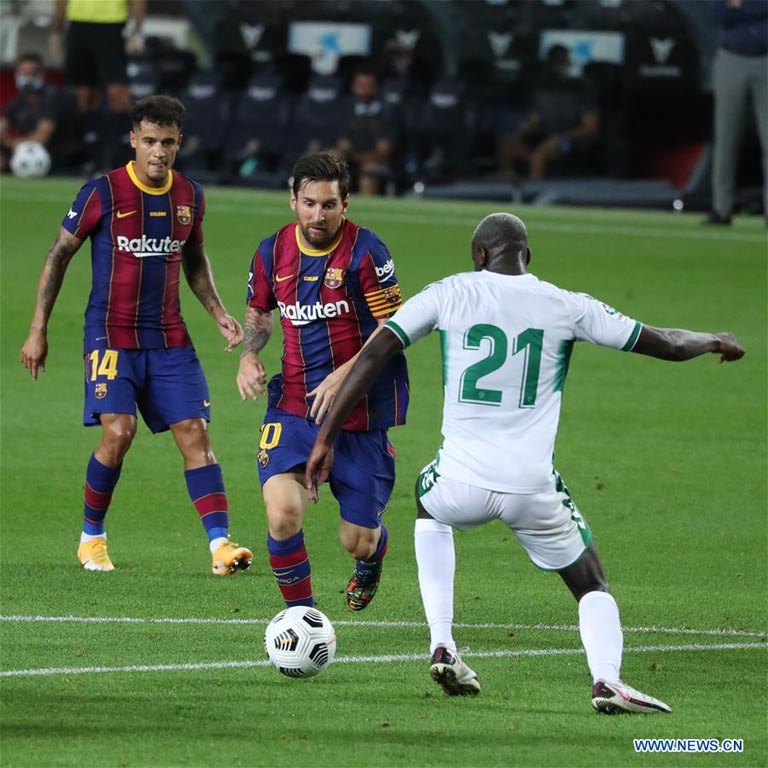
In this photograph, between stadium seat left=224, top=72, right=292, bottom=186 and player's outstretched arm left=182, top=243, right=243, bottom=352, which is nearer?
player's outstretched arm left=182, top=243, right=243, bottom=352

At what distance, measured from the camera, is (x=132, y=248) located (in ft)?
31.0

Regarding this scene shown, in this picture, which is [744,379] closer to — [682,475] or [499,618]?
[682,475]

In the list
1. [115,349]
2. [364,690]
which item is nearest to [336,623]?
[364,690]

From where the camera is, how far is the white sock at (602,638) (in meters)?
6.64

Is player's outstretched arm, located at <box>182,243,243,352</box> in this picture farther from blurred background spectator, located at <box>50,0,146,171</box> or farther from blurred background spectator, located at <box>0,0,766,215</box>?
blurred background spectator, located at <box>0,0,766,215</box>

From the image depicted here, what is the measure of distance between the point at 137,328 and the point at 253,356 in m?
1.77

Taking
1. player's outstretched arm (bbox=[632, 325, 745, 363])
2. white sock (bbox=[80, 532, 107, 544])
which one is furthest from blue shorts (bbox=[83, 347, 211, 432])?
player's outstretched arm (bbox=[632, 325, 745, 363])

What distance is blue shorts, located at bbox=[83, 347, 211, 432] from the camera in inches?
371

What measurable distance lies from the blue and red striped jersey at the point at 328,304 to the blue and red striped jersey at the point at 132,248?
5.13 ft

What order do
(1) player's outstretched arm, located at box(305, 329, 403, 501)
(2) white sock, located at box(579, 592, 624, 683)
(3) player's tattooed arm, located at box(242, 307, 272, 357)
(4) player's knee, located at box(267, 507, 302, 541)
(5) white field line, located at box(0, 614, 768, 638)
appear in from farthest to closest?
(5) white field line, located at box(0, 614, 768, 638)
(3) player's tattooed arm, located at box(242, 307, 272, 357)
(4) player's knee, located at box(267, 507, 302, 541)
(1) player's outstretched arm, located at box(305, 329, 403, 501)
(2) white sock, located at box(579, 592, 624, 683)

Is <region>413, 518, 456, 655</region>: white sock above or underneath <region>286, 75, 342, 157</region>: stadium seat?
above

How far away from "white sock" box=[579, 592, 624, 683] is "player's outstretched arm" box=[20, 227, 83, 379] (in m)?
3.64

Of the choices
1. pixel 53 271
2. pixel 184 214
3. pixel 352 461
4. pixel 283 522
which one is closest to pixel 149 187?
pixel 184 214

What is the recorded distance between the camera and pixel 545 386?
22.2ft
